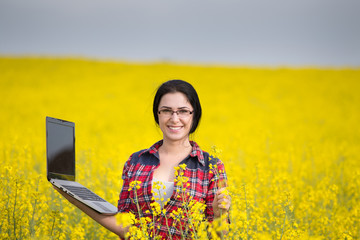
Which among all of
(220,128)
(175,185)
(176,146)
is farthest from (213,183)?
(220,128)

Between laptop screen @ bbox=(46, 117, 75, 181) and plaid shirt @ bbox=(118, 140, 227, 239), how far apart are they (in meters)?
0.31

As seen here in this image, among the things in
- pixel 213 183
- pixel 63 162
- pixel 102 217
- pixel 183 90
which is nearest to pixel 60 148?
pixel 63 162

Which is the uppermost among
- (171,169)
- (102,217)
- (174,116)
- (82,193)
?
(174,116)

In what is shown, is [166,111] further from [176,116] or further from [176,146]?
[176,146]

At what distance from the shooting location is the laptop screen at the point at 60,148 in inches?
91.1

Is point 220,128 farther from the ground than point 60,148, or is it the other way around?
point 220,128

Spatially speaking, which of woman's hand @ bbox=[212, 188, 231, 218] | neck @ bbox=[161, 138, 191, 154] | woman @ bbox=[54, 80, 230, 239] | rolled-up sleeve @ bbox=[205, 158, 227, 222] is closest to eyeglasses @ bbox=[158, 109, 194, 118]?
woman @ bbox=[54, 80, 230, 239]

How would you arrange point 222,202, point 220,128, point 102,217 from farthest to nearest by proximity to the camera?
1. point 220,128
2. point 102,217
3. point 222,202

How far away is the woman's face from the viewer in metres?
2.35

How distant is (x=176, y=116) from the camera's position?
2332 mm

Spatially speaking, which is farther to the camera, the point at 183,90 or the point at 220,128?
the point at 220,128

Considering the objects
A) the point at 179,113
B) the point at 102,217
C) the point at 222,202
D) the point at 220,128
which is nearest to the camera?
the point at 222,202

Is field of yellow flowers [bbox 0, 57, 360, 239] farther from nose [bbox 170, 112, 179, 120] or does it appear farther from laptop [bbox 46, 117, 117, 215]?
nose [bbox 170, 112, 179, 120]

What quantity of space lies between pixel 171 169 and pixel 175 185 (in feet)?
0.44
